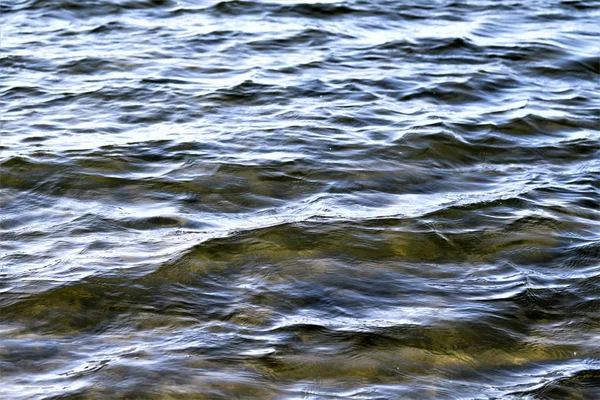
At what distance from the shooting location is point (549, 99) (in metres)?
8.26

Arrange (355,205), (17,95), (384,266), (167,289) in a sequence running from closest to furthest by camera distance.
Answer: (167,289)
(384,266)
(355,205)
(17,95)

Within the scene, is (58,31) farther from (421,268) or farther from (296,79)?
(421,268)

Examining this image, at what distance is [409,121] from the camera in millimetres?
7684

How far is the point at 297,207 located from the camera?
20.4ft

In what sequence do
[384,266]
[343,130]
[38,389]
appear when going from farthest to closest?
[343,130]
[384,266]
[38,389]

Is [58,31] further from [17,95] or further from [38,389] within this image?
[38,389]

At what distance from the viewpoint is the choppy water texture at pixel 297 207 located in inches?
181

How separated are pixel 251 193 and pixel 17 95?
Answer: 8.69 feet

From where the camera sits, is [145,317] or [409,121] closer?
[145,317]

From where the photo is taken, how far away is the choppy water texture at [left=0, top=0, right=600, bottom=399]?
15.1ft

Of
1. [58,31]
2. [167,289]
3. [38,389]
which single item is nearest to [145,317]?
[167,289]

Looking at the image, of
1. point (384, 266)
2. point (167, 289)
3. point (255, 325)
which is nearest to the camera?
point (255, 325)

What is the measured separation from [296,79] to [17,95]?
2188 millimetres

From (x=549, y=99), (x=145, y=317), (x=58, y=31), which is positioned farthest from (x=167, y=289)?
(x=58, y=31)
